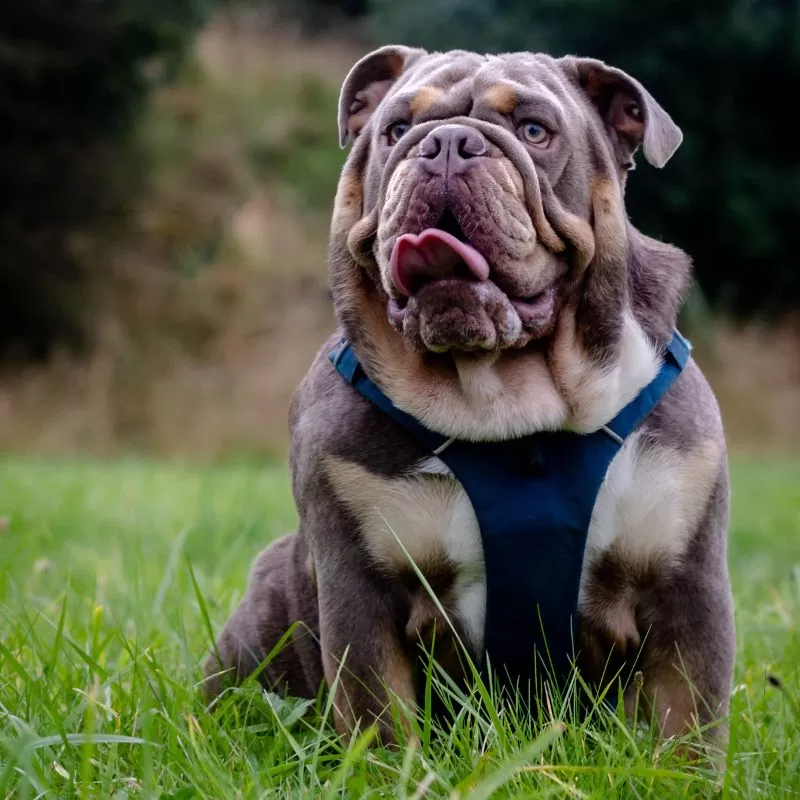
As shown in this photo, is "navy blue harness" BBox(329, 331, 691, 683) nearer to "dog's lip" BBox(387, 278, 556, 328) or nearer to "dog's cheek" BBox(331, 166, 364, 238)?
"dog's lip" BBox(387, 278, 556, 328)

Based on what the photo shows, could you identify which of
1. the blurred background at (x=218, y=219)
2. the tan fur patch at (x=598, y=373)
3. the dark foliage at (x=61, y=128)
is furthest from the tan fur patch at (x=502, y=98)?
the dark foliage at (x=61, y=128)

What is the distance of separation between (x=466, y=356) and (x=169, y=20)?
1265 centimetres

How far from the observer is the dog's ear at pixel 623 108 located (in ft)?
8.95

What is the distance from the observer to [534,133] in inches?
103

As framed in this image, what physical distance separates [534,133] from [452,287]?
0.46 metres

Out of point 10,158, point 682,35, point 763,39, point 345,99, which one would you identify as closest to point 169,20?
point 10,158

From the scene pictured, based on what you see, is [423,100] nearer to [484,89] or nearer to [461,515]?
[484,89]

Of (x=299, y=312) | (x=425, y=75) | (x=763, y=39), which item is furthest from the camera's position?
(x=299, y=312)

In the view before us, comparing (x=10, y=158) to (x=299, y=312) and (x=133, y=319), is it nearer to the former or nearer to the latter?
(x=133, y=319)

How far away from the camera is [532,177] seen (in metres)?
2.51

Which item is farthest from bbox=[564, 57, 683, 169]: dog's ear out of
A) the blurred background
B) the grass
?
the blurred background

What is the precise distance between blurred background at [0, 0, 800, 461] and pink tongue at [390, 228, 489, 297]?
1055 centimetres

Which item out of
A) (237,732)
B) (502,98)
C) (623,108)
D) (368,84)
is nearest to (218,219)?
(368,84)

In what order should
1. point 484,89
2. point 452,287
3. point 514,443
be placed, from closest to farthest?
point 452,287 → point 514,443 → point 484,89
